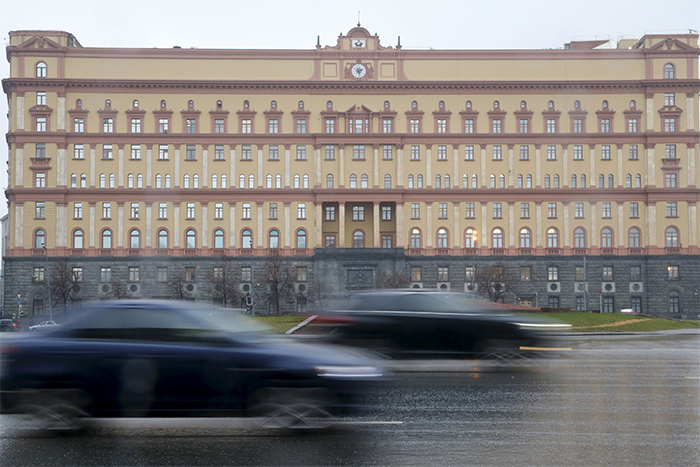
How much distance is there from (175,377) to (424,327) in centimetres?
818

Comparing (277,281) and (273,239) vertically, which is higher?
(273,239)

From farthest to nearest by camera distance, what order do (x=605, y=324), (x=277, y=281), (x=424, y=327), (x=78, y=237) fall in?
(x=78, y=237), (x=277, y=281), (x=605, y=324), (x=424, y=327)

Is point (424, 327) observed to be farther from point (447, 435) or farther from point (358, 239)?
point (358, 239)

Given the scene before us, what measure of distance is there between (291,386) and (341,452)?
1334 millimetres

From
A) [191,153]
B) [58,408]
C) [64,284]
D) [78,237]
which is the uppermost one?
[191,153]

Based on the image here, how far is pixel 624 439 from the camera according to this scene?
32.4 feet

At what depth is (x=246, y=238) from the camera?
85.8 m

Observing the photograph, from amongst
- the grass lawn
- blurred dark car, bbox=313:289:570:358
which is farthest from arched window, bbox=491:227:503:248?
blurred dark car, bbox=313:289:570:358

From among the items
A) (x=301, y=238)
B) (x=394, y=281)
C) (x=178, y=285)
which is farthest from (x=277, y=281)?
(x=394, y=281)

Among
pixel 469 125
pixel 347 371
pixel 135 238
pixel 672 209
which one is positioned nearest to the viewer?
pixel 347 371

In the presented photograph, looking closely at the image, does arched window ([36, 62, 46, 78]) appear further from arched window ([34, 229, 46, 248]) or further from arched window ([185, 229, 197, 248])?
arched window ([185, 229, 197, 248])

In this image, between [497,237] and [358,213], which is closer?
[497,237]

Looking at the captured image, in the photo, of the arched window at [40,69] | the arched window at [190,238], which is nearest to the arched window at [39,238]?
the arched window at [190,238]

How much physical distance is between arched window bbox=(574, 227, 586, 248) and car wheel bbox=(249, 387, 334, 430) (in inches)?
3131
